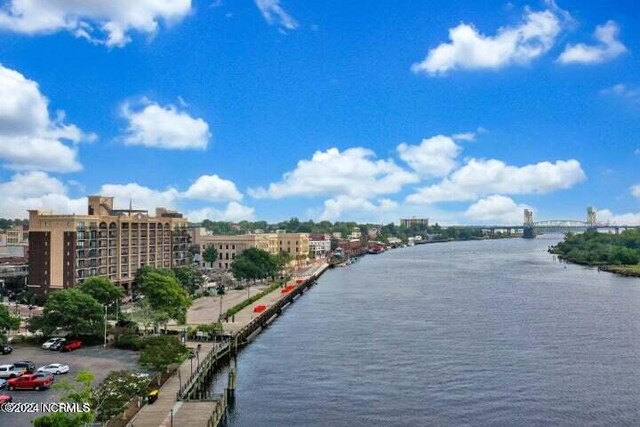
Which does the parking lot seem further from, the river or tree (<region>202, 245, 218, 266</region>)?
tree (<region>202, 245, 218, 266</region>)

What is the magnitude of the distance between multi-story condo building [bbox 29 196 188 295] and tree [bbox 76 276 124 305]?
1383 centimetres

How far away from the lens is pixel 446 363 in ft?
130

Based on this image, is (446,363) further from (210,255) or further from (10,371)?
(210,255)

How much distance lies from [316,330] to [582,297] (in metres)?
36.4

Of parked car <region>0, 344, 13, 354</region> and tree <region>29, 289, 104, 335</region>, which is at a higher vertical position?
tree <region>29, 289, 104, 335</region>

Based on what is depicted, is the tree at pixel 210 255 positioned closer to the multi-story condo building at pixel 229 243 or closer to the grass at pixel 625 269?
the multi-story condo building at pixel 229 243

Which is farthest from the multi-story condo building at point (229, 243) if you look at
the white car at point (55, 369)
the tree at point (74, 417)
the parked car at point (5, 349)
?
the tree at point (74, 417)

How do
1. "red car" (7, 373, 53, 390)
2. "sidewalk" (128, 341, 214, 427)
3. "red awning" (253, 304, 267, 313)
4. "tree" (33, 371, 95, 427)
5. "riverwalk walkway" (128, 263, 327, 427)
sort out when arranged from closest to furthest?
"tree" (33, 371, 95, 427) → "sidewalk" (128, 341, 214, 427) → "riverwalk walkway" (128, 263, 327, 427) → "red car" (7, 373, 53, 390) → "red awning" (253, 304, 267, 313)

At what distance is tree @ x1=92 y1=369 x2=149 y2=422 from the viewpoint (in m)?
24.5

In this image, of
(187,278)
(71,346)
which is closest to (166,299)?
(71,346)

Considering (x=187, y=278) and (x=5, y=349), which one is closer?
(x=5, y=349)

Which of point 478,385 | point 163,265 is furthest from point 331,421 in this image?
point 163,265

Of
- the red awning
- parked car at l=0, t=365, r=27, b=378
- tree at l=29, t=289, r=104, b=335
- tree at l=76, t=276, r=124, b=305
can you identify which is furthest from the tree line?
parked car at l=0, t=365, r=27, b=378

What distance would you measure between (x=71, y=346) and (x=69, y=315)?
2127 mm
